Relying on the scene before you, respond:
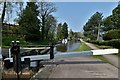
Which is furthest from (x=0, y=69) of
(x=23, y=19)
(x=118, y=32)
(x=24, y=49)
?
(x=118, y=32)

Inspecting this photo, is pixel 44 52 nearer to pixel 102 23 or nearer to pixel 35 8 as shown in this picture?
pixel 35 8

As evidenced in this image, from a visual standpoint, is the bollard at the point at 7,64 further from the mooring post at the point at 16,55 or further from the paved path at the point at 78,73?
the paved path at the point at 78,73

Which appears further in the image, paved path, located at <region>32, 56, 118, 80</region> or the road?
paved path, located at <region>32, 56, 118, 80</region>

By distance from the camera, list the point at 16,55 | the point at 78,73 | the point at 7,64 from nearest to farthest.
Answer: the point at 16,55 → the point at 7,64 → the point at 78,73

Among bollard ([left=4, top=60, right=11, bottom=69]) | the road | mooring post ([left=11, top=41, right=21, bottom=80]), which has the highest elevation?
mooring post ([left=11, top=41, right=21, bottom=80])

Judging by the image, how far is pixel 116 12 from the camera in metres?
33.3

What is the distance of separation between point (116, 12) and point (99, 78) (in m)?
26.2

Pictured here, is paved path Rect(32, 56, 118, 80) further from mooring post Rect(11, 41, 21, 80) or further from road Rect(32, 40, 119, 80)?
mooring post Rect(11, 41, 21, 80)

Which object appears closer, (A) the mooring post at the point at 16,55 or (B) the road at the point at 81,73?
(A) the mooring post at the point at 16,55

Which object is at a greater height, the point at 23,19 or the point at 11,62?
the point at 23,19

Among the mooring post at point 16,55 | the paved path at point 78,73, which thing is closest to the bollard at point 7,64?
the mooring post at point 16,55

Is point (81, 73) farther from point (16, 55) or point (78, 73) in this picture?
point (16, 55)

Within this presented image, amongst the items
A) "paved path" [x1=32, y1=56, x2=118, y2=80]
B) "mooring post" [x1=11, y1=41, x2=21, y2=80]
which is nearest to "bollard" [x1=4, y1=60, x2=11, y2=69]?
"mooring post" [x1=11, y1=41, x2=21, y2=80]

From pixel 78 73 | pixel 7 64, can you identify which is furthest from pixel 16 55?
pixel 78 73
